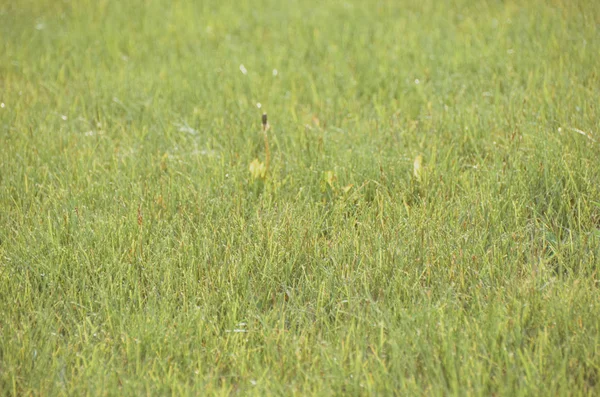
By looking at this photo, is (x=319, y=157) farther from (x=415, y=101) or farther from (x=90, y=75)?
(x=90, y=75)

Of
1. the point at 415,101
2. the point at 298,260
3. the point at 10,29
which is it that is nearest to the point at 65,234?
the point at 298,260

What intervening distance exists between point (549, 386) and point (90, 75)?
3764 mm

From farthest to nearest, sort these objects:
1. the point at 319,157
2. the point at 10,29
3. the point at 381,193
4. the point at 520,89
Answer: the point at 10,29 → the point at 520,89 → the point at 319,157 → the point at 381,193

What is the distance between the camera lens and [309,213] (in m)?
3.00

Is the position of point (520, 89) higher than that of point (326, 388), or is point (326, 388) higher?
point (520, 89)

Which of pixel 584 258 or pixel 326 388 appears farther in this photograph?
pixel 584 258

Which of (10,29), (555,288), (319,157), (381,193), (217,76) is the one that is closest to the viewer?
(555,288)

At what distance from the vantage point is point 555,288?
2.39 m

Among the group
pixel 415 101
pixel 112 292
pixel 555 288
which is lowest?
pixel 112 292

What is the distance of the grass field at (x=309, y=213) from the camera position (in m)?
2.18

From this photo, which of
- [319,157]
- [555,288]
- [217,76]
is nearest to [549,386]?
[555,288]

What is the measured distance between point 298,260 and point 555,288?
994 millimetres

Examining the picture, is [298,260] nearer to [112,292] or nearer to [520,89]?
[112,292]

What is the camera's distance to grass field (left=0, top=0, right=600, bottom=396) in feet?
7.16
